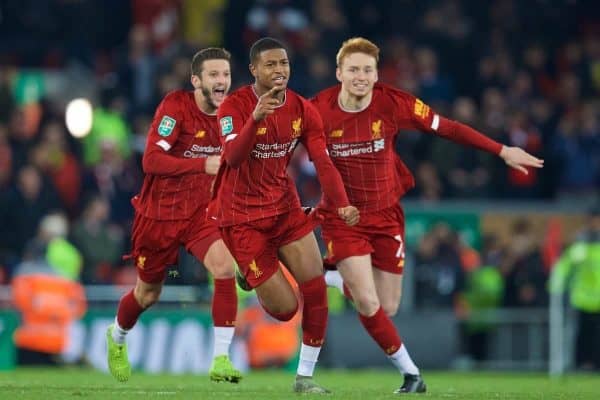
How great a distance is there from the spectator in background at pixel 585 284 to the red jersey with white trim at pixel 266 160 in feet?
25.7

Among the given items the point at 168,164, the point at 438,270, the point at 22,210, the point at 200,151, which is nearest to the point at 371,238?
the point at 200,151

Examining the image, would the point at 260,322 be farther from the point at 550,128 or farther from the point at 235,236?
the point at 235,236

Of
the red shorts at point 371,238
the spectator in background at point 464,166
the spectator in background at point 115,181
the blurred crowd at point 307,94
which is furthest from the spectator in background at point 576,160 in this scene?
the red shorts at point 371,238

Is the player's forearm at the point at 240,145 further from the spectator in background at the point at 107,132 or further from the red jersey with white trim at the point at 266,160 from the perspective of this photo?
the spectator in background at the point at 107,132

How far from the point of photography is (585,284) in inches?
769

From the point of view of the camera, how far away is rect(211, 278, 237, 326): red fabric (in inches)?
488

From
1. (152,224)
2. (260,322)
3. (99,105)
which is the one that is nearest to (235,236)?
(152,224)

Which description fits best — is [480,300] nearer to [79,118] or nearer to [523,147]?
[523,147]

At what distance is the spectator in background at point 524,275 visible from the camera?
20.9 m

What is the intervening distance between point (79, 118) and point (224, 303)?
9.94m

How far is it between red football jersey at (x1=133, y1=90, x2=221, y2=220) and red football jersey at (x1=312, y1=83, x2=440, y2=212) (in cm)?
90

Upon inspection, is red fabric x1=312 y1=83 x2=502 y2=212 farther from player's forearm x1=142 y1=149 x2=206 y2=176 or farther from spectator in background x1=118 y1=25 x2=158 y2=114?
spectator in background x1=118 y1=25 x2=158 y2=114

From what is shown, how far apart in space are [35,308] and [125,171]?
7.60 feet

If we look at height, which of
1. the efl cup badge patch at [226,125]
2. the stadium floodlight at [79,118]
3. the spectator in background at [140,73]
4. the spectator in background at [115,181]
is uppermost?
the spectator in background at [140,73]
